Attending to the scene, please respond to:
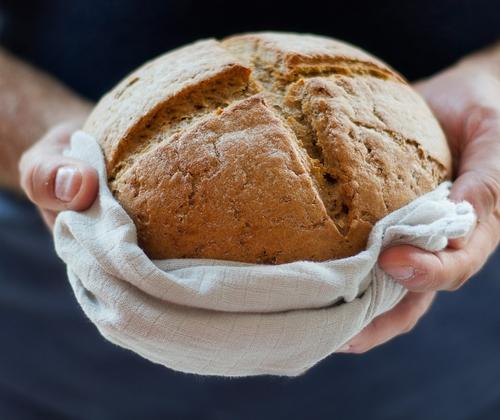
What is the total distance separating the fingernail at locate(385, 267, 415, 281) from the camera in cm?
88

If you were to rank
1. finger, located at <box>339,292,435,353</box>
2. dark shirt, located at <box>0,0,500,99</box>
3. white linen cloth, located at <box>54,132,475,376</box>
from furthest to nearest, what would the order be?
dark shirt, located at <box>0,0,500,99</box> → finger, located at <box>339,292,435,353</box> → white linen cloth, located at <box>54,132,475,376</box>

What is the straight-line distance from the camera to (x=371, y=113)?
3.02 ft

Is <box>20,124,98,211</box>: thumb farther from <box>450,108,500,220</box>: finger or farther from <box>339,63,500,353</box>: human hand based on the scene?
<box>450,108,500,220</box>: finger

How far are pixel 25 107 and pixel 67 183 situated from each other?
0.76 m

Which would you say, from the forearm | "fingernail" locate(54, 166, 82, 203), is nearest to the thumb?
"fingernail" locate(54, 166, 82, 203)

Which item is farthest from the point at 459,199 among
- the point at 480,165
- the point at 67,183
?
the point at 67,183

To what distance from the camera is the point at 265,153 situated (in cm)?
84

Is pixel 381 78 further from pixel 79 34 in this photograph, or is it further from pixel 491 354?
pixel 491 354

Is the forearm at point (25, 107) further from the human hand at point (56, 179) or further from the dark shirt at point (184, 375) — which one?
the human hand at point (56, 179)

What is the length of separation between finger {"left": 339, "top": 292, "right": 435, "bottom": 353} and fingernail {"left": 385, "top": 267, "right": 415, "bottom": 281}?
0.59ft

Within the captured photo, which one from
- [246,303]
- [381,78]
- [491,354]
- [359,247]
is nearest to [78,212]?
[246,303]

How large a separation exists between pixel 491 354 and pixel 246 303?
1.30 m

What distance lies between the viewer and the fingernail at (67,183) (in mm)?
918

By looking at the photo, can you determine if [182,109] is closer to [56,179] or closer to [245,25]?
[56,179]
